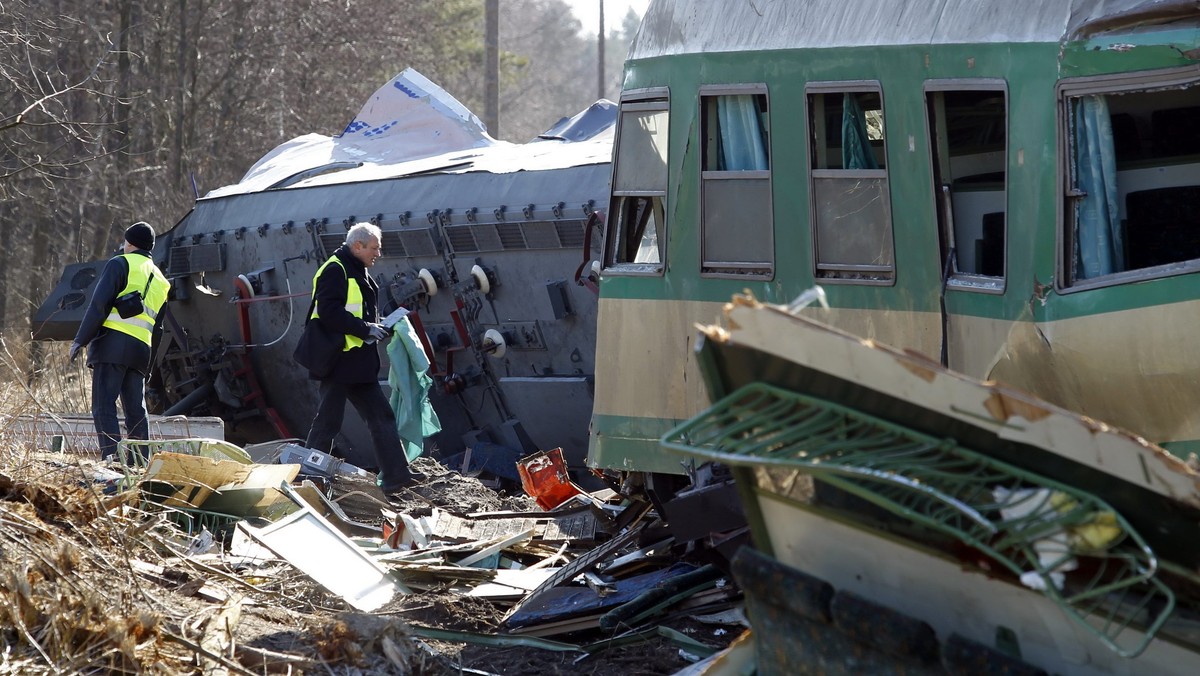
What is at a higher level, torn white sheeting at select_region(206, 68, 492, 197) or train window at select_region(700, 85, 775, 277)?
torn white sheeting at select_region(206, 68, 492, 197)

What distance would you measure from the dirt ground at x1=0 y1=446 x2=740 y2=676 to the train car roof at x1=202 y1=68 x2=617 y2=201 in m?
6.27

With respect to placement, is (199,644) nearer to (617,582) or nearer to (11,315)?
A: (617,582)

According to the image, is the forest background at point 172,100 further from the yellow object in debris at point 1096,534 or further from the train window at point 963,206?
the yellow object in debris at point 1096,534

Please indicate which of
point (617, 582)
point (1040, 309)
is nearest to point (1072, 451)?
point (1040, 309)

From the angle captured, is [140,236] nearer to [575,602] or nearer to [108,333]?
[108,333]

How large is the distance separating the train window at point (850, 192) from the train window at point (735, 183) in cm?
28

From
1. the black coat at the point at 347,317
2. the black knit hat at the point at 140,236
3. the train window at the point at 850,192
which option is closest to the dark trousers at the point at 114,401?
the black knit hat at the point at 140,236

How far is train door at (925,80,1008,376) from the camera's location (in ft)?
19.2

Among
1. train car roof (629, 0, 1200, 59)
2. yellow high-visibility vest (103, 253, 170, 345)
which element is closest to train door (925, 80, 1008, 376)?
train car roof (629, 0, 1200, 59)

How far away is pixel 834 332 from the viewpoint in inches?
137

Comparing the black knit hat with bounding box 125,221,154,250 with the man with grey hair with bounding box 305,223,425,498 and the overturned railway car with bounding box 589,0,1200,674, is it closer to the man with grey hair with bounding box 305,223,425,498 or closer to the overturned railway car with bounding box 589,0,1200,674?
the man with grey hair with bounding box 305,223,425,498

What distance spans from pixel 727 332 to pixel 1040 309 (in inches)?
91.3

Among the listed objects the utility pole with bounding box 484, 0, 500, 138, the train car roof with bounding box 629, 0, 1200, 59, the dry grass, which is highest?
the utility pole with bounding box 484, 0, 500, 138

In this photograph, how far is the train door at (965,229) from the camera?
585 cm
